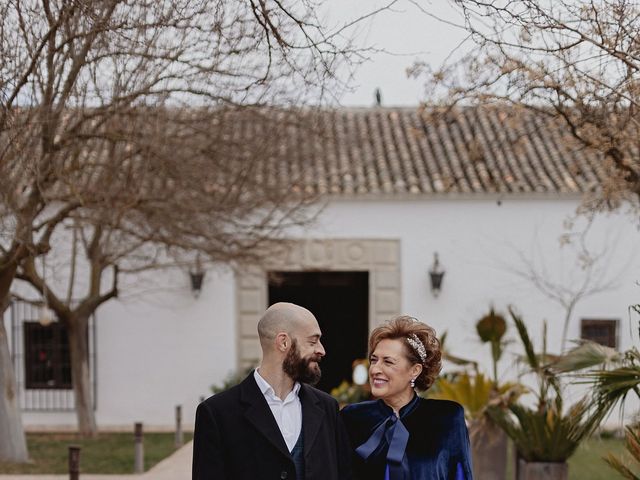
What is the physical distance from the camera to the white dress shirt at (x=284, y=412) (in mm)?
4141

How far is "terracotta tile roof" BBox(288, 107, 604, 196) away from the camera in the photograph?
55.8 feet

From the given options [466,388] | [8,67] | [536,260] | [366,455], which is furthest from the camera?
[536,260]

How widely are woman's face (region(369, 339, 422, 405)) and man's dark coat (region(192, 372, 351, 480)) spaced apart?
0.36m

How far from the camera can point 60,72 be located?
7473 mm

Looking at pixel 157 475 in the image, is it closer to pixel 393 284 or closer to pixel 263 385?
pixel 393 284

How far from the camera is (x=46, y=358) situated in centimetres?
1723

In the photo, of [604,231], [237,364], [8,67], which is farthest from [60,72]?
[604,231]

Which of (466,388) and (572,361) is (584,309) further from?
(572,361)

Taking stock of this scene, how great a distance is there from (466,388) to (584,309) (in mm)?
7778

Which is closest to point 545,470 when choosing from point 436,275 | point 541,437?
point 541,437

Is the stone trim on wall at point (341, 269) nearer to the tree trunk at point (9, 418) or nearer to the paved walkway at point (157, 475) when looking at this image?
the paved walkway at point (157, 475)

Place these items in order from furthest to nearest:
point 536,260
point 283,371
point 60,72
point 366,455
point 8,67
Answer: point 536,260
point 60,72
point 8,67
point 366,455
point 283,371

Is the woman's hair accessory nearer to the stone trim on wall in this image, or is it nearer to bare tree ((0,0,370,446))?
bare tree ((0,0,370,446))

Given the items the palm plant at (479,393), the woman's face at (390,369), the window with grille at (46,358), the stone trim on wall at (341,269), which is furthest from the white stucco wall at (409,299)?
the woman's face at (390,369)
